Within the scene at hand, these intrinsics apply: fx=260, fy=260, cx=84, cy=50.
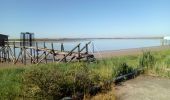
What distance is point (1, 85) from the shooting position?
27.3 feet

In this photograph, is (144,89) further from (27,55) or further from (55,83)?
(27,55)

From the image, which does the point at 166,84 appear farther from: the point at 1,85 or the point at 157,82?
the point at 1,85

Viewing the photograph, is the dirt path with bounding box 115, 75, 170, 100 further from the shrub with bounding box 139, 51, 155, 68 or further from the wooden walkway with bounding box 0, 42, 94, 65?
the wooden walkway with bounding box 0, 42, 94, 65

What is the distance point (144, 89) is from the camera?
8984 millimetres

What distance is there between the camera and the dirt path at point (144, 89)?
8.05 m

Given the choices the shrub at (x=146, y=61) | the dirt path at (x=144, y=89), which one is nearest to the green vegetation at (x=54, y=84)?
the dirt path at (x=144, y=89)

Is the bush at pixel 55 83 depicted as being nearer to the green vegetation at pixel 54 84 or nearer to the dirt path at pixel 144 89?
the green vegetation at pixel 54 84

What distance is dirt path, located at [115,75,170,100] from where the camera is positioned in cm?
805

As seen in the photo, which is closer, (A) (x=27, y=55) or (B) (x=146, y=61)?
(B) (x=146, y=61)

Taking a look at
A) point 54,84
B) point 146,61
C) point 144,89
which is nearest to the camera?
point 54,84

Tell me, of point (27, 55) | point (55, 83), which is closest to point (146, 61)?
point (55, 83)

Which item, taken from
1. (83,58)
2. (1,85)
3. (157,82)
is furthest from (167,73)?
(83,58)

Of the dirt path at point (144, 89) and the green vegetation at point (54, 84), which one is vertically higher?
the green vegetation at point (54, 84)

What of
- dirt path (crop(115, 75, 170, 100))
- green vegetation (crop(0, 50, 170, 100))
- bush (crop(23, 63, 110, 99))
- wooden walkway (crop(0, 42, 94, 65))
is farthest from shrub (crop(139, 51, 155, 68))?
wooden walkway (crop(0, 42, 94, 65))
